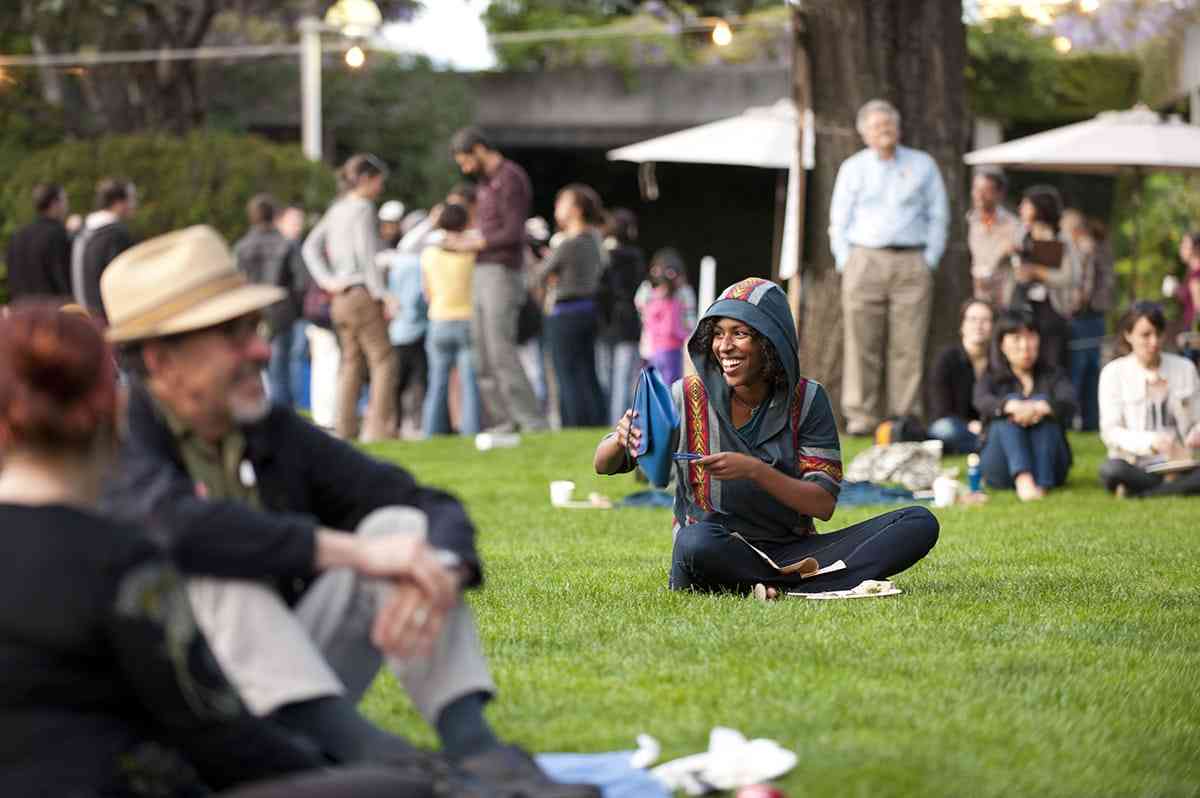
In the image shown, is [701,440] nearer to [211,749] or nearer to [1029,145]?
[211,749]

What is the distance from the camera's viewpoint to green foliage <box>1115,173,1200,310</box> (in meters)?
21.5

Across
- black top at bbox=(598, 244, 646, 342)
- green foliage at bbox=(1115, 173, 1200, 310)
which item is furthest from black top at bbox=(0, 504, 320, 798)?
green foliage at bbox=(1115, 173, 1200, 310)

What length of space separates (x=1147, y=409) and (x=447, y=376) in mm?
6554

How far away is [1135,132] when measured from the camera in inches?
688

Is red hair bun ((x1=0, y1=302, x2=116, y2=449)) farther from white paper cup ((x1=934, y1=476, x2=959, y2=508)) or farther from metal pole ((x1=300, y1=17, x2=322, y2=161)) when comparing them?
metal pole ((x1=300, y1=17, x2=322, y2=161))

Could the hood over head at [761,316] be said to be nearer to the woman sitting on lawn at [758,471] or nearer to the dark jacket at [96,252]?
the woman sitting on lawn at [758,471]

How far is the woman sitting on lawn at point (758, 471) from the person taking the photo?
280 inches

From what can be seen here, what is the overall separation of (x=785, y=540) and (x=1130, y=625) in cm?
131

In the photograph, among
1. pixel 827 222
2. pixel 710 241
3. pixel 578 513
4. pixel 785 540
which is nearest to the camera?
pixel 785 540

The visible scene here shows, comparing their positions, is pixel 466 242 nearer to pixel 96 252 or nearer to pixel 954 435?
pixel 96 252

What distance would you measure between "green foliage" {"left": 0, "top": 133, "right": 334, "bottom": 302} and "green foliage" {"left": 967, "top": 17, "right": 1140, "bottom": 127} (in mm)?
8758

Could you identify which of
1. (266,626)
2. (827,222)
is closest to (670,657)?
(266,626)

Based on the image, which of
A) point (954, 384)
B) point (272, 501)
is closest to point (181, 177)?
point (954, 384)

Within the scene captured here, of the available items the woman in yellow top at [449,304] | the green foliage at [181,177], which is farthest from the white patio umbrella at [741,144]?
the green foliage at [181,177]
